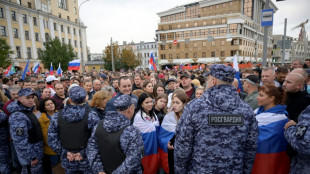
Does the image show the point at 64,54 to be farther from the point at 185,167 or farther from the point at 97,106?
the point at 185,167

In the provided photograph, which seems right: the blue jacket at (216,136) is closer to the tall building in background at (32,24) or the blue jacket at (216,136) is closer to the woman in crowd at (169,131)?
the woman in crowd at (169,131)

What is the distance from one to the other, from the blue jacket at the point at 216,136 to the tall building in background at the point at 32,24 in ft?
99.2

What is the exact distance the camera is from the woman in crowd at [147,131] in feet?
10.2

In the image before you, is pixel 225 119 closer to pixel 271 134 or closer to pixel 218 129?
pixel 218 129

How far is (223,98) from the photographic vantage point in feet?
6.01

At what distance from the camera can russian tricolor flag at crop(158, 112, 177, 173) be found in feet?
10.3

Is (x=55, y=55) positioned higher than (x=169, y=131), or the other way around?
(x=55, y=55)

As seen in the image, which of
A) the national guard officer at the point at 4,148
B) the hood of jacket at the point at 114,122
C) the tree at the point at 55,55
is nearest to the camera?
the hood of jacket at the point at 114,122

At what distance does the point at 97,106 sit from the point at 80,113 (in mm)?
846

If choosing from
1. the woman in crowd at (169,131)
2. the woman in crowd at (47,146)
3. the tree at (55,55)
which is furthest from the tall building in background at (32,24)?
the woman in crowd at (169,131)

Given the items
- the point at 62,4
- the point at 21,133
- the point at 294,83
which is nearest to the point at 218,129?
the point at 294,83

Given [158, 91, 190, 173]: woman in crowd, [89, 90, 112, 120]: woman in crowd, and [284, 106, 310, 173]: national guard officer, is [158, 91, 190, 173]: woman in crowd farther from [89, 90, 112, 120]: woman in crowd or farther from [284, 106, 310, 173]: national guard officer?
[284, 106, 310, 173]: national guard officer

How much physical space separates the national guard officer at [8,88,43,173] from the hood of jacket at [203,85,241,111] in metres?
3.11

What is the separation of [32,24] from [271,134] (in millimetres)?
46995
